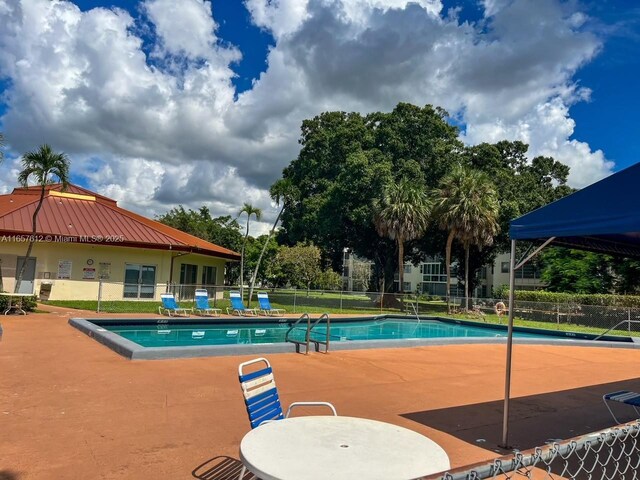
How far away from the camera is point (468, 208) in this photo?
2933 cm

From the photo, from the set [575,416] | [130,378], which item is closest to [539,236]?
[575,416]

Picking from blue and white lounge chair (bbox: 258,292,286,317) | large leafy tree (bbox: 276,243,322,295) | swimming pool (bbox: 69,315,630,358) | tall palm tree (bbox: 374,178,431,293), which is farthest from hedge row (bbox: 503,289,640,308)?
blue and white lounge chair (bbox: 258,292,286,317)

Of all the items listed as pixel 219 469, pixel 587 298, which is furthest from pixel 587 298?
pixel 219 469

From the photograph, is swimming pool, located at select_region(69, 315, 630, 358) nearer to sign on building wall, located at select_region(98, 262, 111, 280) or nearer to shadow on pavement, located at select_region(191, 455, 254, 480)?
shadow on pavement, located at select_region(191, 455, 254, 480)

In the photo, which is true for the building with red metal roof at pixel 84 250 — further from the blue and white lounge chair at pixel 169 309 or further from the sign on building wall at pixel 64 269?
the blue and white lounge chair at pixel 169 309

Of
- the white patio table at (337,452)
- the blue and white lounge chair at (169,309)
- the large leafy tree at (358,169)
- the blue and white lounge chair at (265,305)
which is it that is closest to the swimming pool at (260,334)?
the blue and white lounge chair at (169,309)

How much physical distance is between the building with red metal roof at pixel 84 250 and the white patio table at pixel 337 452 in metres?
18.9

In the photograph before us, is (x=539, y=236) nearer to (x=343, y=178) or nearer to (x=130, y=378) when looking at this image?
(x=130, y=378)

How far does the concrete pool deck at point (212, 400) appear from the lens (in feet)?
15.7

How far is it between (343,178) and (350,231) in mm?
4883

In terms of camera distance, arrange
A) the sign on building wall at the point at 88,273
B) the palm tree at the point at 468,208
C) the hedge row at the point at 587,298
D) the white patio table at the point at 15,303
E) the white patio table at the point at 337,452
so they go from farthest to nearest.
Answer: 1. the palm tree at the point at 468,208
2. the hedge row at the point at 587,298
3. the sign on building wall at the point at 88,273
4. the white patio table at the point at 15,303
5. the white patio table at the point at 337,452

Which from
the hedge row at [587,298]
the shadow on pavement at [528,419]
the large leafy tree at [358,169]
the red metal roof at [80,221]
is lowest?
the shadow on pavement at [528,419]

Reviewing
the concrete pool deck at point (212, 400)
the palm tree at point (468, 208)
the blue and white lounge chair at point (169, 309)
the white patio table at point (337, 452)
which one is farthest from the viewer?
the palm tree at point (468, 208)

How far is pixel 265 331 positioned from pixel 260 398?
49.3 ft
